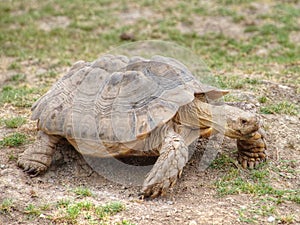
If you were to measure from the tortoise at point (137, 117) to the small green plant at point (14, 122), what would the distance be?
0.80 meters

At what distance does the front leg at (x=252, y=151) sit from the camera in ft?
18.9

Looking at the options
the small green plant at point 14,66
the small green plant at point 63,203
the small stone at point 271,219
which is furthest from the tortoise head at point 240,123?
the small green plant at point 14,66

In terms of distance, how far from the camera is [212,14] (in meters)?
12.4

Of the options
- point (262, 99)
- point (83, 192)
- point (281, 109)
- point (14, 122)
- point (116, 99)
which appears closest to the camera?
point (83, 192)

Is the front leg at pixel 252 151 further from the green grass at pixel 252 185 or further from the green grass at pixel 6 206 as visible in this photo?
the green grass at pixel 6 206

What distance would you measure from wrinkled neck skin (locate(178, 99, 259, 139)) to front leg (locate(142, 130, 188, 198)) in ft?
2.07

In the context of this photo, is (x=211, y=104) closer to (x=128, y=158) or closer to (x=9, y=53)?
(x=128, y=158)

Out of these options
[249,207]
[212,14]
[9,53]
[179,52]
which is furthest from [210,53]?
[249,207]

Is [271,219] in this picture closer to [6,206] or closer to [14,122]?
[6,206]

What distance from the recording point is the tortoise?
211 inches

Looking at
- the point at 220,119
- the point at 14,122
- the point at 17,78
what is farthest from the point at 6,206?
the point at 17,78

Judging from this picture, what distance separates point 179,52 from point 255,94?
10.8 feet

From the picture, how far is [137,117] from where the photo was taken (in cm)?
541

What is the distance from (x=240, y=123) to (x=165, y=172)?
3.26ft
